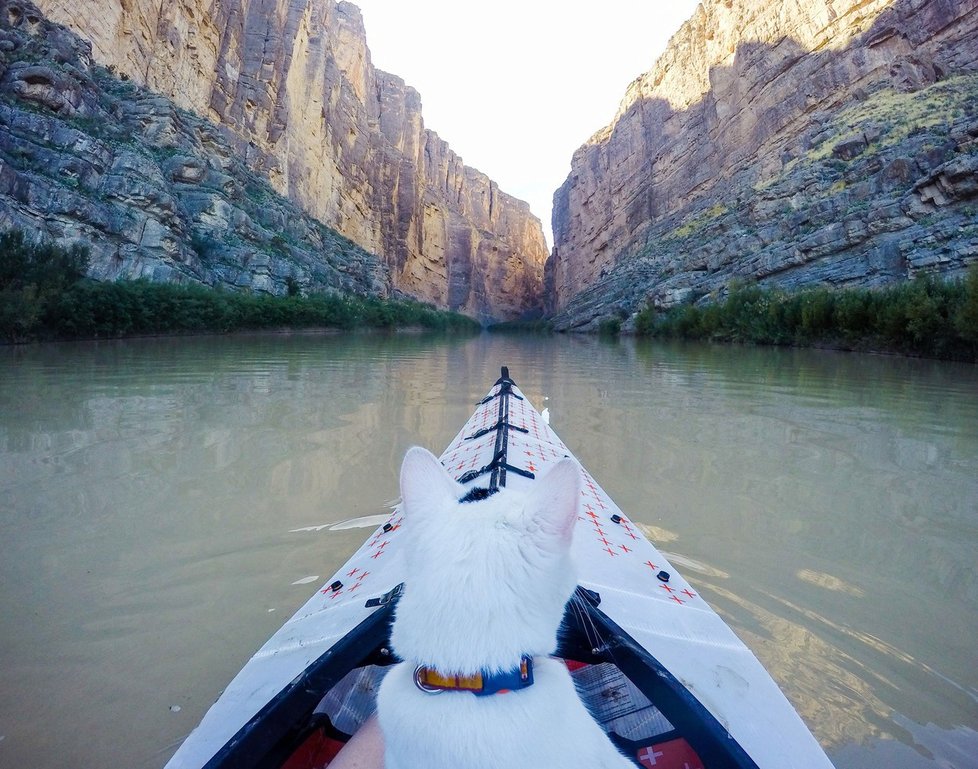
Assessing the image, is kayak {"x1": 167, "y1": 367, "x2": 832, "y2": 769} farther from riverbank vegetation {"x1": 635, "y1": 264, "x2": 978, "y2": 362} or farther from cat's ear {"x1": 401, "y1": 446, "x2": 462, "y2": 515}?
riverbank vegetation {"x1": 635, "y1": 264, "x2": 978, "y2": 362}

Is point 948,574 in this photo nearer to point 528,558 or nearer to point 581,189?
point 528,558

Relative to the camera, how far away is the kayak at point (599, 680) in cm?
114

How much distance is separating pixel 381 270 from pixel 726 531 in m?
51.5

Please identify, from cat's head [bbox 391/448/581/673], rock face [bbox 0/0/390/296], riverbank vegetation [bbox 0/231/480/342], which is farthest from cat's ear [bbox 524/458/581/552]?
rock face [bbox 0/0/390/296]

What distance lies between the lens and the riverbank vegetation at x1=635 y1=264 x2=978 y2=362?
41.2ft

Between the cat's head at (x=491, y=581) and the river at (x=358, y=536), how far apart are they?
1.35 metres

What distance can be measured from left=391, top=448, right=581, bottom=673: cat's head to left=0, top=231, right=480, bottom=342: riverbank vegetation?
51.4 ft

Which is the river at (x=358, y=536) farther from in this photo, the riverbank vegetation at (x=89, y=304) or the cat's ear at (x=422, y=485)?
the riverbank vegetation at (x=89, y=304)

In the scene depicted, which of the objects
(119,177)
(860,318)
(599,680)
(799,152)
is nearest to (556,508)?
(599,680)

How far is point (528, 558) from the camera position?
86 centimetres

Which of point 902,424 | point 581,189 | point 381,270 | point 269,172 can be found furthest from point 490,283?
point 902,424

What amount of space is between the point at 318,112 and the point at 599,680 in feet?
177

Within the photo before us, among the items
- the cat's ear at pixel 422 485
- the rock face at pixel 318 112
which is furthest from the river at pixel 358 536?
the rock face at pixel 318 112

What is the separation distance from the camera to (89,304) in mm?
15328
